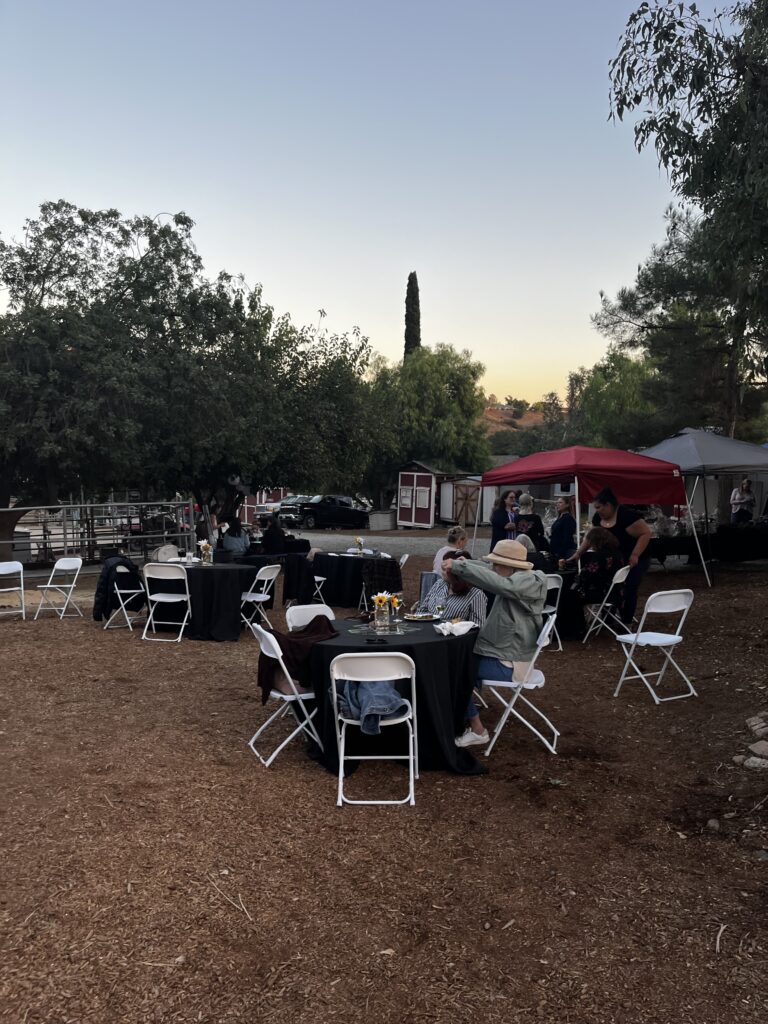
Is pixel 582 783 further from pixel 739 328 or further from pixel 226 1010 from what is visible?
pixel 739 328

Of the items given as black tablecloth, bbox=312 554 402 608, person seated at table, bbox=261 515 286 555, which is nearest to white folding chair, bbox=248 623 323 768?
black tablecloth, bbox=312 554 402 608

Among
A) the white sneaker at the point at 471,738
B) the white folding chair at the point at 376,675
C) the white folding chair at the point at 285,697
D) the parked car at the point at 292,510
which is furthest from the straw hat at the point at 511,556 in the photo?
the parked car at the point at 292,510

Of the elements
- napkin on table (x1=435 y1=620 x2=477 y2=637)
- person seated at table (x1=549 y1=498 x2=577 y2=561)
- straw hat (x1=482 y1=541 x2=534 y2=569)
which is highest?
straw hat (x1=482 y1=541 x2=534 y2=569)

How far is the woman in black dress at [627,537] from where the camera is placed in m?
8.39

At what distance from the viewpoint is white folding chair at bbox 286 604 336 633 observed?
582cm

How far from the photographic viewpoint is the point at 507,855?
3.85 meters

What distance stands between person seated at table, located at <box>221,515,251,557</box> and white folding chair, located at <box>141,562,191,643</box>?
2.51 m

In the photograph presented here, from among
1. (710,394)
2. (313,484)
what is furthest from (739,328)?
(313,484)

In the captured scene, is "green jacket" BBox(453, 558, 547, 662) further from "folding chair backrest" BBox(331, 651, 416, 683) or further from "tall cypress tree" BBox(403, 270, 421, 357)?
"tall cypress tree" BBox(403, 270, 421, 357)

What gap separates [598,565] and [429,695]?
386 centimetres

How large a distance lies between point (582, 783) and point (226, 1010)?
8.71ft

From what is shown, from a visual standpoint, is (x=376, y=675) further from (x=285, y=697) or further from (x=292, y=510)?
(x=292, y=510)

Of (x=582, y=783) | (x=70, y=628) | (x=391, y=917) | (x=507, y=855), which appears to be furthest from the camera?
(x=70, y=628)

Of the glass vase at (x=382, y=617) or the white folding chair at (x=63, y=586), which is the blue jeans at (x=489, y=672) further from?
the white folding chair at (x=63, y=586)
